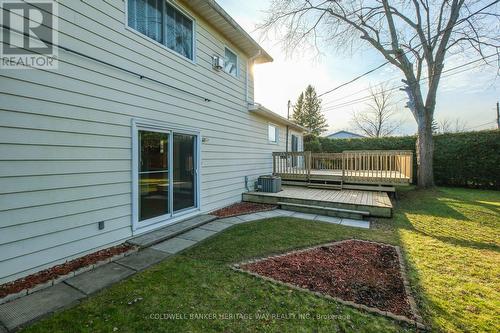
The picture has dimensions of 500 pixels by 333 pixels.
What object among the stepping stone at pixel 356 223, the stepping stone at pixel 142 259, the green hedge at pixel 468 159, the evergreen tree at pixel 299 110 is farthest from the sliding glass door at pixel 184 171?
the evergreen tree at pixel 299 110

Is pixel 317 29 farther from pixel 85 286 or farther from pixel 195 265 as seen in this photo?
pixel 85 286

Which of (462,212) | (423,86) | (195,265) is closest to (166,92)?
(195,265)

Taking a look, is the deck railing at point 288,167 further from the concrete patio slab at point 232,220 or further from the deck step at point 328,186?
the concrete patio slab at point 232,220

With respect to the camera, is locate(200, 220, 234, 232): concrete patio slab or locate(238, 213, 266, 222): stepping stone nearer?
locate(200, 220, 234, 232): concrete patio slab

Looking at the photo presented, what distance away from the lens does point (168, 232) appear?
4.41 meters

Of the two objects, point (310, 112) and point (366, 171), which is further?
point (310, 112)

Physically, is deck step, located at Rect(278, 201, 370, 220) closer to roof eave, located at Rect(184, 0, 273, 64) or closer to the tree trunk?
roof eave, located at Rect(184, 0, 273, 64)

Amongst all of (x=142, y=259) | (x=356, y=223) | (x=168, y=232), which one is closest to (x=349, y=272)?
(x=356, y=223)

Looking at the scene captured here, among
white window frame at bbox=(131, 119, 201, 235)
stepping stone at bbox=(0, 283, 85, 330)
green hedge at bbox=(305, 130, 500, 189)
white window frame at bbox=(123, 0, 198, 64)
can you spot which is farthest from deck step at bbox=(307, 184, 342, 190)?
stepping stone at bbox=(0, 283, 85, 330)

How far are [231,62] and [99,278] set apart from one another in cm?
659

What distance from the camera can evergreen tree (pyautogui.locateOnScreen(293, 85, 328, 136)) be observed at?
37.8m

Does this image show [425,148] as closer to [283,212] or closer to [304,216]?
[304,216]

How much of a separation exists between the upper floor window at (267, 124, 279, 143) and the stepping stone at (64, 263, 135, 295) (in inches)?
309

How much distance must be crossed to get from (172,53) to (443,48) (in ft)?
37.7
